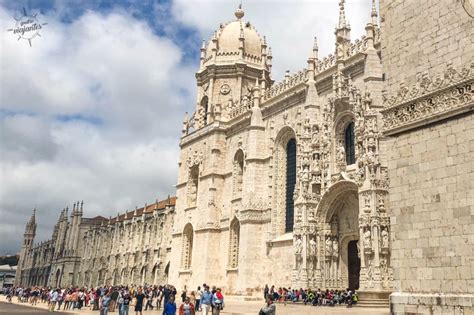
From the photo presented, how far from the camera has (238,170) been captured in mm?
30844

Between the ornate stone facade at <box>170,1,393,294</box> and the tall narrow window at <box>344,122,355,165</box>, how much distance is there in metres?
0.06

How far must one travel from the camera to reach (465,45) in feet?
31.7

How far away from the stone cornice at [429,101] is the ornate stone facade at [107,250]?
35.1m

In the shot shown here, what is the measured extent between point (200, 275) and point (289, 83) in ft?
44.6

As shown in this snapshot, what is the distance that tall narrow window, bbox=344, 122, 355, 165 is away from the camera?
22.8 m

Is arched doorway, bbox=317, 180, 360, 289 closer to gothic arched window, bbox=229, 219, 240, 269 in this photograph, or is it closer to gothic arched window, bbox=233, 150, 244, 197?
gothic arched window, bbox=229, 219, 240, 269

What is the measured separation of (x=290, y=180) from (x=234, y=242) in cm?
590

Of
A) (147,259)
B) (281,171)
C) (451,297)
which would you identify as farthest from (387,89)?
(147,259)

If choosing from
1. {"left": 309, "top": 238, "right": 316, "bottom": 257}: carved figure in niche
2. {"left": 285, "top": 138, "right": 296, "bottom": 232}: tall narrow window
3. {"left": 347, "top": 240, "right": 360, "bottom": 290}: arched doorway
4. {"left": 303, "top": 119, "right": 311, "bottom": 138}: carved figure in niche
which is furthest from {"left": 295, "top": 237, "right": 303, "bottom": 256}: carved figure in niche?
{"left": 303, "top": 119, "right": 311, "bottom": 138}: carved figure in niche

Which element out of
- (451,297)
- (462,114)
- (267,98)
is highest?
(267,98)

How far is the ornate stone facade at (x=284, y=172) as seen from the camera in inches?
795

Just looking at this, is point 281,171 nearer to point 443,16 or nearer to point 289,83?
point 289,83

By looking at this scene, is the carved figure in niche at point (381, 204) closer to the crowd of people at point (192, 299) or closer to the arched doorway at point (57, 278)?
the crowd of people at point (192, 299)

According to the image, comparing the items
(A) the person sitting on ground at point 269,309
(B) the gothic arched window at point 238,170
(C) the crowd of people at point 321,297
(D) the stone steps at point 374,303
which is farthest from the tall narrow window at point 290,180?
(A) the person sitting on ground at point 269,309
